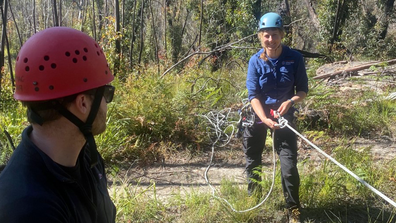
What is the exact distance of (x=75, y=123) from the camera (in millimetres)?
1283

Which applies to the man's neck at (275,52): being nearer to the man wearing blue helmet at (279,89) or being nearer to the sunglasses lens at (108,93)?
the man wearing blue helmet at (279,89)

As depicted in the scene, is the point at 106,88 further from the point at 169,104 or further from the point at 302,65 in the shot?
the point at 169,104

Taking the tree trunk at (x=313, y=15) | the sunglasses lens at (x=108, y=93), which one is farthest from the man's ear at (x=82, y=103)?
the tree trunk at (x=313, y=15)

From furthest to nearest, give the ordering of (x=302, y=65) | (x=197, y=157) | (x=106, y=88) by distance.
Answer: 1. (x=197, y=157)
2. (x=302, y=65)
3. (x=106, y=88)

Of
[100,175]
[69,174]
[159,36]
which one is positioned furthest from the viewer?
[159,36]

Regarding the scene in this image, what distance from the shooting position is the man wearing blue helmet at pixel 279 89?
9.77 feet

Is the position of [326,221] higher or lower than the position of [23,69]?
lower

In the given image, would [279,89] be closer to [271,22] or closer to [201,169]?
[271,22]

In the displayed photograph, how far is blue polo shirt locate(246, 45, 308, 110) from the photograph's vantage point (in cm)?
300

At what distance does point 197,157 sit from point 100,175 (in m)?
3.54

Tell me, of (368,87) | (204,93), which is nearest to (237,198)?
(204,93)

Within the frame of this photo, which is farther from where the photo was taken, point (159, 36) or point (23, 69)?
point (159, 36)

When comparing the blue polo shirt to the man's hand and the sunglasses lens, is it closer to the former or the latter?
the man's hand

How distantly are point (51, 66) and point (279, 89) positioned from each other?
89.7 inches
